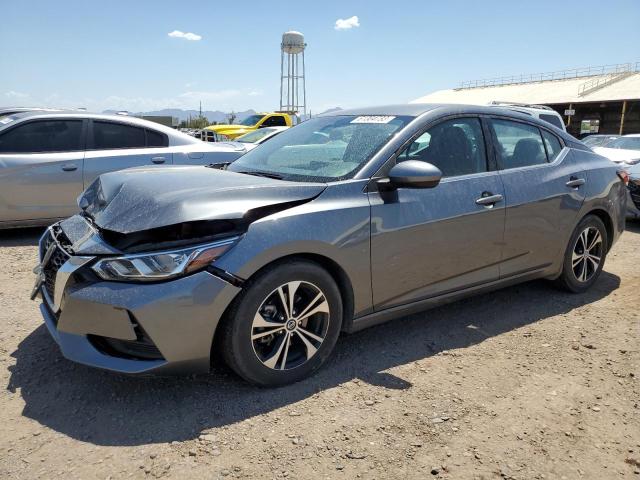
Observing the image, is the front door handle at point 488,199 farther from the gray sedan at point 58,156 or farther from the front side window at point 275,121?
the front side window at point 275,121

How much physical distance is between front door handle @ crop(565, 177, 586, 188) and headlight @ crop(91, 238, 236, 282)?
119 inches

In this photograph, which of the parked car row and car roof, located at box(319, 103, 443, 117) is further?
the parked car row

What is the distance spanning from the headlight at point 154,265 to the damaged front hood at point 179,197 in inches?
6.0

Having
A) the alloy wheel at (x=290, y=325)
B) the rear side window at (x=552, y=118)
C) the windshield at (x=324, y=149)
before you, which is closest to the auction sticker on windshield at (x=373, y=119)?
the windshield at (x=324, y=149)

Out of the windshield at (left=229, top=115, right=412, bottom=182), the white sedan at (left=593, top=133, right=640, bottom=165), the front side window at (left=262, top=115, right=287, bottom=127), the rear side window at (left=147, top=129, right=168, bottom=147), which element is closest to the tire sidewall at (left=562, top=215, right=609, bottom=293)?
the windshield at (left=229, top=115, right=412, bottom=182)

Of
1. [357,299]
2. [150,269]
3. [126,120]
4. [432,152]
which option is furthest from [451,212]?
[126,120]

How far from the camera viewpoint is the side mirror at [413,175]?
3.02m

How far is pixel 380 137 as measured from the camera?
3.38 meters

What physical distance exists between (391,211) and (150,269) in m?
1.42

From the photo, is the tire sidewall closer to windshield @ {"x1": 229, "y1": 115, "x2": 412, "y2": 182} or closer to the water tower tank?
windshield @ {"x1": 229, "y1": 115, "x2": 412, "y2": 182}

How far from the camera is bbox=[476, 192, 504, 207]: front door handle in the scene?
11.8ft

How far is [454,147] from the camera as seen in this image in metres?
3.66

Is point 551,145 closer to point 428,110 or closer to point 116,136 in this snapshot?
point 428,110

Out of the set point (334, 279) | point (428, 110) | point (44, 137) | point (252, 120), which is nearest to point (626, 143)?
point (428, 110)
